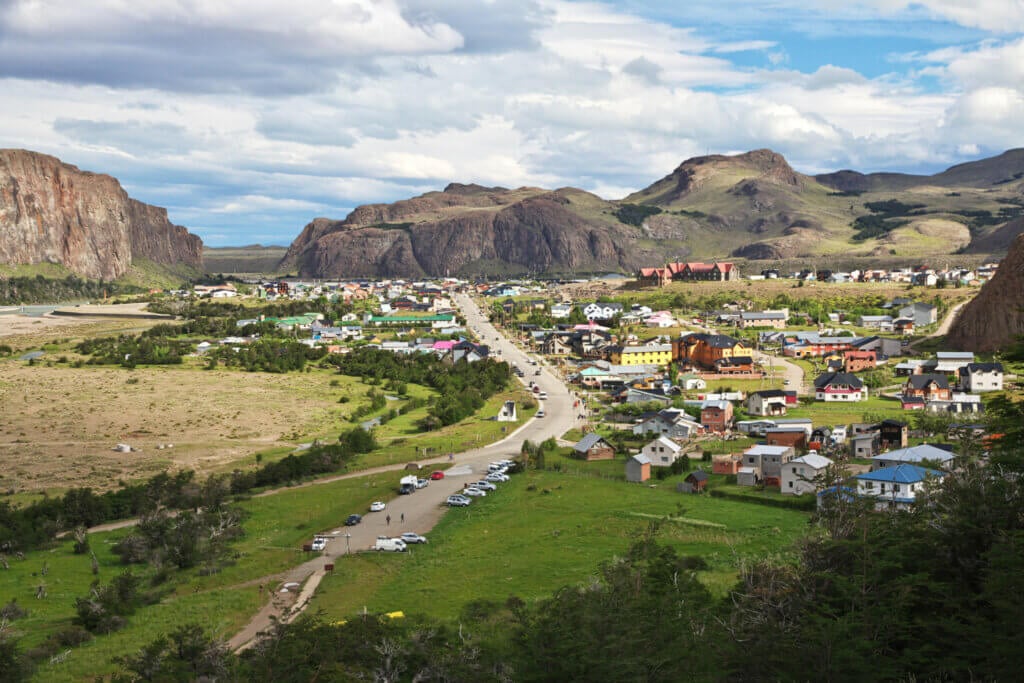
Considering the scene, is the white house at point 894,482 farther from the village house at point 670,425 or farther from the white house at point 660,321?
the white house at point 660,321

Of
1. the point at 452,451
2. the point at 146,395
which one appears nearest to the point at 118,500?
A: the point at 452,451

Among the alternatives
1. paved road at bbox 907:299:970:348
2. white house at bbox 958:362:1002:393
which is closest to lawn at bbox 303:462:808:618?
white house at bbox 958:362:1002:393

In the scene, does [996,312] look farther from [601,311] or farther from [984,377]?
[601,311]

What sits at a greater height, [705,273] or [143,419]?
[705,273]

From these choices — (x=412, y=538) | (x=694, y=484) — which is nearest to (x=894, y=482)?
(x=694, y=484)

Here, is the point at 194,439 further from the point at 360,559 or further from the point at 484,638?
the point at 484,638
